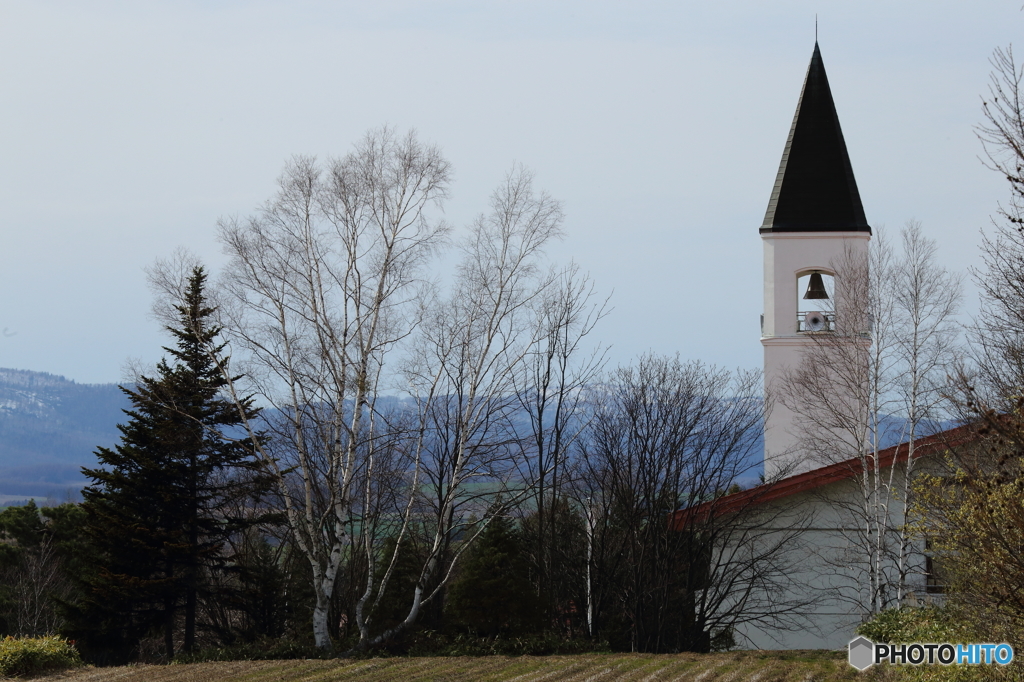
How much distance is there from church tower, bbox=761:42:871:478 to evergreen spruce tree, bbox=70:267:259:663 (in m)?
13.7

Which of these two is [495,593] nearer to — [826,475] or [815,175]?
[826,475]

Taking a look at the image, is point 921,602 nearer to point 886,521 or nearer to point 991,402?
point 886,521

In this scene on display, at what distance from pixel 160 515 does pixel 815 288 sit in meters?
17.6

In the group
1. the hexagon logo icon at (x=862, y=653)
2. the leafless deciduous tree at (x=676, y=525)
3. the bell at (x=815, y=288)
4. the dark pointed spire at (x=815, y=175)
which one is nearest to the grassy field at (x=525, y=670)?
the hexagon logo icon at (x=862, y=653)

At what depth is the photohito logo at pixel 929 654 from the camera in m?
9.95

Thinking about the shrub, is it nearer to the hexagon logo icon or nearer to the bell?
the hexagon logo icon

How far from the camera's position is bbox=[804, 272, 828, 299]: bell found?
2873 centimetres

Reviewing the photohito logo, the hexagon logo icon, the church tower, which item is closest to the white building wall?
the church tower

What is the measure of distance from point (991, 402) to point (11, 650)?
52.4 ft

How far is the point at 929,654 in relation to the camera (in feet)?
39.8

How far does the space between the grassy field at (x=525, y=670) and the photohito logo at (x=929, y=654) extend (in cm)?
34

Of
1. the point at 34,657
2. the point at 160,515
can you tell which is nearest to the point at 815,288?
the point at 160,515

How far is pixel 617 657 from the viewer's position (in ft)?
57.3

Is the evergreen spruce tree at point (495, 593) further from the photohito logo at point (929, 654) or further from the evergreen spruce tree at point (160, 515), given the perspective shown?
the photohito logo at point (929, 654)
